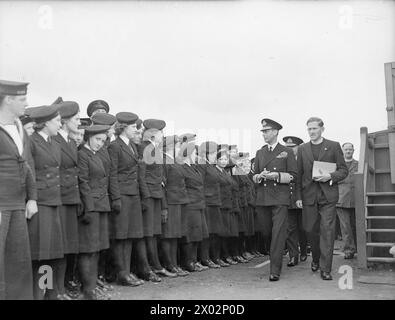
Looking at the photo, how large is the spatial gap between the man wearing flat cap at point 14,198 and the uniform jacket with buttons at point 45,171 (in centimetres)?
26

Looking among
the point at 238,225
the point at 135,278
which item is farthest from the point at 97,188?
the point at 238,225

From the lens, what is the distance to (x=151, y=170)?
7.16 metres

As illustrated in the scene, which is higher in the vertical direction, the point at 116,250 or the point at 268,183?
the point at 268,183

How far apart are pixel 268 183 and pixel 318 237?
123 centimetres

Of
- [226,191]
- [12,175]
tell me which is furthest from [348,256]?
[12,175]

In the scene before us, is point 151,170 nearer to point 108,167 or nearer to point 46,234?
point 108,167

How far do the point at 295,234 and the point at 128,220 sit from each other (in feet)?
12.9

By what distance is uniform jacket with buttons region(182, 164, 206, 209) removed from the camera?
816 centimetres

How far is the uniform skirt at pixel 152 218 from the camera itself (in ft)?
23.1

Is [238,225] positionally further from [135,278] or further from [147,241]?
[135,278]

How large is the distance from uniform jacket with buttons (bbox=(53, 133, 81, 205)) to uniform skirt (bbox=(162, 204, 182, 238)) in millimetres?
2303

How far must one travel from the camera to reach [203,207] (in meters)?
8.27
